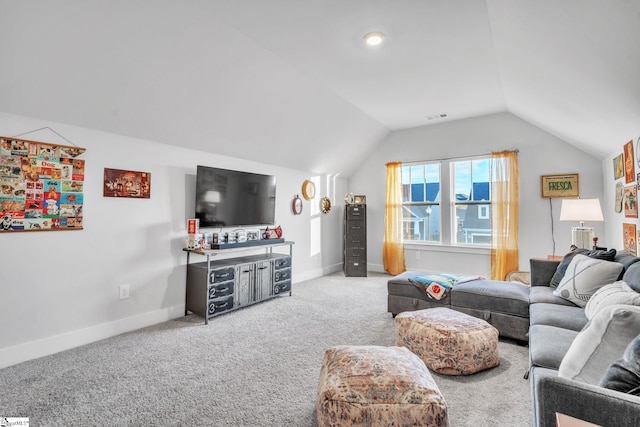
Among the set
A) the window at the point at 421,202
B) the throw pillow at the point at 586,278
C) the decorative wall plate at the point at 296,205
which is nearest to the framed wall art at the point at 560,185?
→ the window at the point at 421,202

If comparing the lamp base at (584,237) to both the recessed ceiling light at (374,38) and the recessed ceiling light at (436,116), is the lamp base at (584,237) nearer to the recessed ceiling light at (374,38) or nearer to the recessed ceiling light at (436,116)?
the recessed ceiling light at (436,116)

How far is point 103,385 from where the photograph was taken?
80.6 inches

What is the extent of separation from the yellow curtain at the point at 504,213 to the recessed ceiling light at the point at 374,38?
3.14 m

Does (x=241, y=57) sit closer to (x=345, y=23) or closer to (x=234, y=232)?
(x=345, y=23)

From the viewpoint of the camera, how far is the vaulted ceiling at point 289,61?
1994 mm

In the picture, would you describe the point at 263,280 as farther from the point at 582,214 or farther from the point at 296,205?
the point at 582,214

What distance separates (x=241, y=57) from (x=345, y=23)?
3.33ft

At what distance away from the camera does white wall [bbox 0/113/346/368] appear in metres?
2.38

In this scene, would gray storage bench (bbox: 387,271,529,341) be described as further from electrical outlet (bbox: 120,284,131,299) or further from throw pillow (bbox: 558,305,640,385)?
electrical outlet (bbox: 120,284,131,299)

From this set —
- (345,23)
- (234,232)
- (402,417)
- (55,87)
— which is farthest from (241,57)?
(402,417)

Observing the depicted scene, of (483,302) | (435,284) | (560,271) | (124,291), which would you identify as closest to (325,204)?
(435,284)

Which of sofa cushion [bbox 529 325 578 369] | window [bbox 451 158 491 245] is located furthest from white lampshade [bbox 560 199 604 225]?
sofa cushion [bbox 529 325 578 369]

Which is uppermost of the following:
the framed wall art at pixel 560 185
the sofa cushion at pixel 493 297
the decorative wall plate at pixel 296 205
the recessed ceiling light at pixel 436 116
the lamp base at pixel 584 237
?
the recessed ceiling light at pixel 436 116

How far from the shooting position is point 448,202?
5324mm
